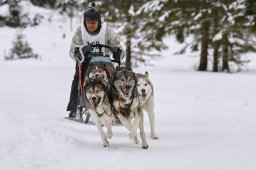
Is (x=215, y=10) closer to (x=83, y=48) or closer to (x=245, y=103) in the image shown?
(x=245, y=103)

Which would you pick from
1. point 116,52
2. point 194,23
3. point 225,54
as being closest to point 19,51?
point 194,23

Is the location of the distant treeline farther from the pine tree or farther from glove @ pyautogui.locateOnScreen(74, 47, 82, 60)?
glove @ pyautogui.locateOnScreen(74, 47, 82, 60)

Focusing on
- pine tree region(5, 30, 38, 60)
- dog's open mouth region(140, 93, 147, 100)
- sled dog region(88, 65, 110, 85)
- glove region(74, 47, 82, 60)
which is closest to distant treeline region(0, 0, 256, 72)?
pine tree region(5, 30, 38, 60)

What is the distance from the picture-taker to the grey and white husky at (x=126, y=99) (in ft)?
20.4

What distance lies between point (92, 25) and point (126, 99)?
2048 mm

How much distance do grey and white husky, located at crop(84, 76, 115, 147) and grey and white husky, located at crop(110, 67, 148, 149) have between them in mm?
110

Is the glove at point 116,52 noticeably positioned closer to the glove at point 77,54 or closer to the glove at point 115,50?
the glove at point 115,50

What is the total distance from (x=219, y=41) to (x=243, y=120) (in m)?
9.98

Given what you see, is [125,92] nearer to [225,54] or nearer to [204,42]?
Result: [204,42]

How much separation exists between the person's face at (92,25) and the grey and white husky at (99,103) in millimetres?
1479

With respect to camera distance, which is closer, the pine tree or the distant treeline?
the distant treeline

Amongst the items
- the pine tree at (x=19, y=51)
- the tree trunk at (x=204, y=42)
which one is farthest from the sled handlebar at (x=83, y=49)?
the pine tree at (x=19, y=51)

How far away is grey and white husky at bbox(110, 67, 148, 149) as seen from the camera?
622 cm

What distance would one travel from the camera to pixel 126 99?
245 inches
